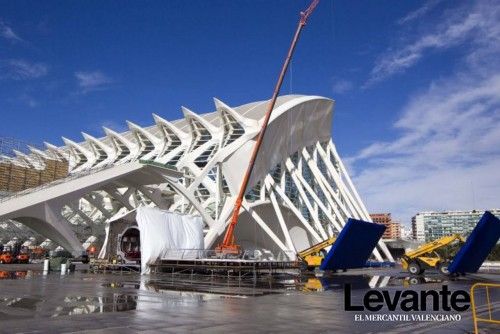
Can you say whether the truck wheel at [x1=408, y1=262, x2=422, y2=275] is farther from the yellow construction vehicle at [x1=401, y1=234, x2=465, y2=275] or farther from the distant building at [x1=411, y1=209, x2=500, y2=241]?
the distant building at [x1=411, y1=209, x2=500, y2=241]

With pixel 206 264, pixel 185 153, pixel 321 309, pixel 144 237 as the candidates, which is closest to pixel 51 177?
pixel 185 153

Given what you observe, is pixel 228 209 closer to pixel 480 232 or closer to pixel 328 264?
pixel 328 264

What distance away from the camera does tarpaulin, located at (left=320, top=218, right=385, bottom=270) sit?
27597mm

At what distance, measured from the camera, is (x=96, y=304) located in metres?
12.0

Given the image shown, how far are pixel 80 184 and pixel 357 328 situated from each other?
2993cm

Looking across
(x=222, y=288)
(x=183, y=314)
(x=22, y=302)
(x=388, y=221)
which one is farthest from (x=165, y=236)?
(x=388, y=221)

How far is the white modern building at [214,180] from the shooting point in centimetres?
3606

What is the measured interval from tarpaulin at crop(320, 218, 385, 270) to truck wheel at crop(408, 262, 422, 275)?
2680 mm

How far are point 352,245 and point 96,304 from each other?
1954 centimetres

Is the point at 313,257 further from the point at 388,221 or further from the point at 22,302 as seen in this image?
the point at 388,221

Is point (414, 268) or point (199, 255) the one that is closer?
point (414, 268)

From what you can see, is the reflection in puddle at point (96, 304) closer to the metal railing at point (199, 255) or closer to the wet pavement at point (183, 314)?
the wet pavement at point (183, 314)

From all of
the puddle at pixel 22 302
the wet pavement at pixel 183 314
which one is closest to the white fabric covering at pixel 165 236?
the wet pavement at pixel 183 314

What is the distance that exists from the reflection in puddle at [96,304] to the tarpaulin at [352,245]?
52.8 feet
